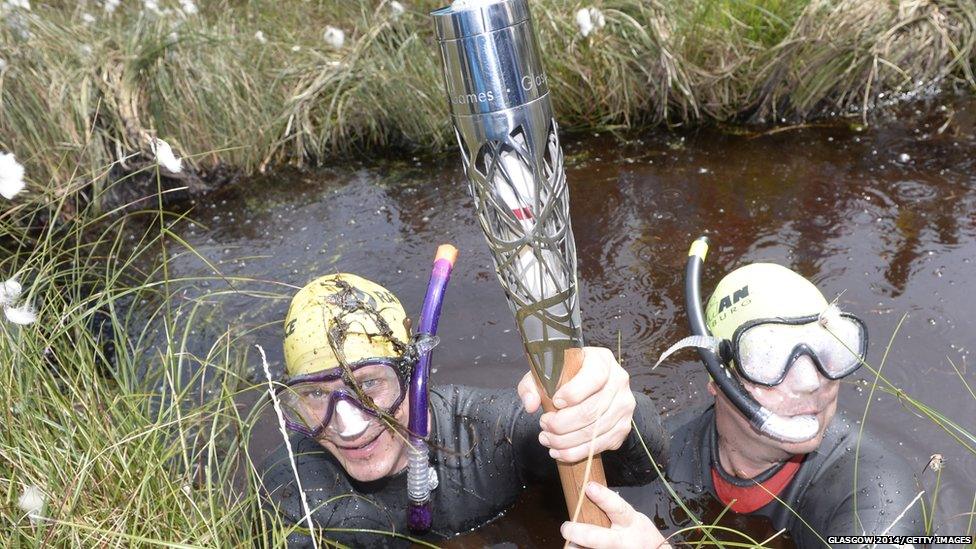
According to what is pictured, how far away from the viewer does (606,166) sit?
226 inches

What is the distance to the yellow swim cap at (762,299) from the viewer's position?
8.34ft

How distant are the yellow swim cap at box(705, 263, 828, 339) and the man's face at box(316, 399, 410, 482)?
1.22 m

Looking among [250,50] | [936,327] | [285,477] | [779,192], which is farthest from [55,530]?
[250,50]

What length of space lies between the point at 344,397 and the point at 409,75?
4.26m

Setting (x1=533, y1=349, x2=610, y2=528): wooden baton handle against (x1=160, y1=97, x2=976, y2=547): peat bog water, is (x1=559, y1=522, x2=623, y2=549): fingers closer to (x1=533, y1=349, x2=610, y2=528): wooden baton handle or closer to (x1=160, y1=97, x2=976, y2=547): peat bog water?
(x1=533, y1=349, x2=610, y2=528): wooden baton handle

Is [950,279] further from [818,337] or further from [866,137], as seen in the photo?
[818,337]

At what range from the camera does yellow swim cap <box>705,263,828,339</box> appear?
2.54 meters

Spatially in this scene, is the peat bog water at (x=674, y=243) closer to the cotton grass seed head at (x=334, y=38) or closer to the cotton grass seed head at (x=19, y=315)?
the cotton grass seed head at (x=19, y=315)

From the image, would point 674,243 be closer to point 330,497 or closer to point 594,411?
point 330,497

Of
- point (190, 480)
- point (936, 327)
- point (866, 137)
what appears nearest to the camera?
point (190, 480)

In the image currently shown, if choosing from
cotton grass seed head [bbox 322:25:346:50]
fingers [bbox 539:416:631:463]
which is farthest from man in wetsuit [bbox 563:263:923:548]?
cotton grass seed head [bbox 322:25:346:50]

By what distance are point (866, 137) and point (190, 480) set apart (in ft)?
18.0

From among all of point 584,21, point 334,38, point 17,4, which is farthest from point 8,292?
point 334,38

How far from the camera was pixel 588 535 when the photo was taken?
1678mm
